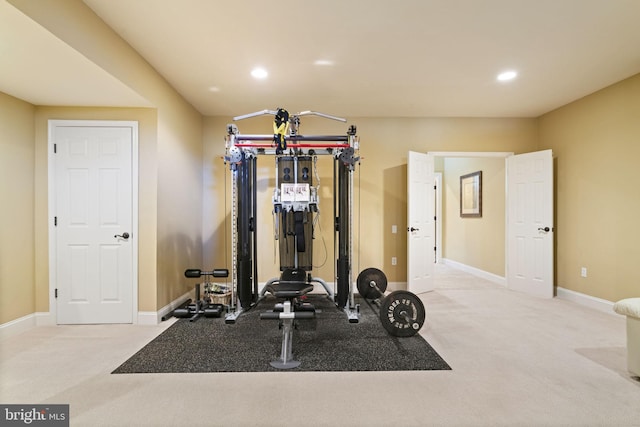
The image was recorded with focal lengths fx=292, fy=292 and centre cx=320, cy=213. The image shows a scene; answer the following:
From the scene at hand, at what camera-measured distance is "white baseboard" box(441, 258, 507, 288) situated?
5033 mm

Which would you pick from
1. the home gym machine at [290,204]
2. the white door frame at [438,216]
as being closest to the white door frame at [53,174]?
the home gym machine at [290,204]

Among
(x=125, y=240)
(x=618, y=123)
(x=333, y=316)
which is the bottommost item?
(x=333, y=316)

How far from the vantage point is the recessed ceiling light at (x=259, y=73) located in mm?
3170

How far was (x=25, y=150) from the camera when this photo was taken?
10.1ft

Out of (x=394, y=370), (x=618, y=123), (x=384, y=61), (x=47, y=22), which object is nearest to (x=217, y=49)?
(x=47, y=22)

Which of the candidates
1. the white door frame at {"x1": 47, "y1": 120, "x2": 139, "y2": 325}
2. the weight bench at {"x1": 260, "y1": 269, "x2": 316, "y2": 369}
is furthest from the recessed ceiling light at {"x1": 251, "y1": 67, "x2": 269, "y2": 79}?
the weight bench at {"x1": 260, "y1": 269, "x2": 316, "y2": 369}

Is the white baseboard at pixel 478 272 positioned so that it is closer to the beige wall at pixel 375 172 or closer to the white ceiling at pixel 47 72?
the beige wall at pixel 375 172

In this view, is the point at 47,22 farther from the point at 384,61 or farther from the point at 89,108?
the point at 384,61

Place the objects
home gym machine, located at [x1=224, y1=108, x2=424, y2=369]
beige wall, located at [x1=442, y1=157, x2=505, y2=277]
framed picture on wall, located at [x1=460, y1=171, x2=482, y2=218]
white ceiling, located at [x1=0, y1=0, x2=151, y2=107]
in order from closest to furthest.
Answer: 1. white ceiling, located at [x1=0, y1=0, x2=151, y2=107]
2. home gym machine, located at [x1=224, y1=108, x2=424, y2=369]
3. beige wall, located at [x1=442, y1=157, x2=505, y2=277]
4. framed picture on wall, located at [x1=460, y1=171, x2=482, y2=218]

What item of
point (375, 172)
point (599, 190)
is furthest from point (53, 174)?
point (599, 190)

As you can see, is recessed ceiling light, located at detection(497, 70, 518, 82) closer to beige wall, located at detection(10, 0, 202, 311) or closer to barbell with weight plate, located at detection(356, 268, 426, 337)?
barbell with weight plate, located at detection(356, 268, 426, 337)

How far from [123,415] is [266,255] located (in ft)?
9.69

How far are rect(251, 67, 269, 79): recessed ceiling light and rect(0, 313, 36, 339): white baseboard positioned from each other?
353cm

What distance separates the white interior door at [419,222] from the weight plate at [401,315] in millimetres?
1634
